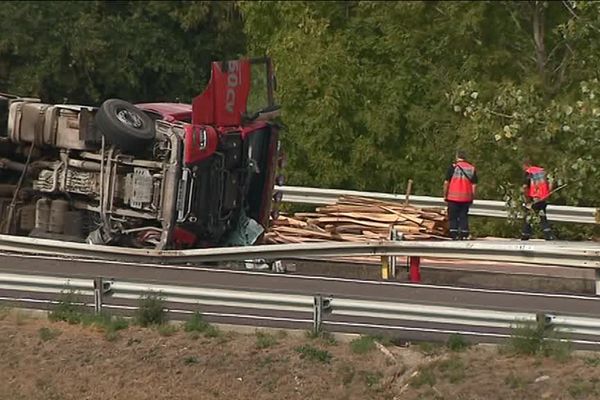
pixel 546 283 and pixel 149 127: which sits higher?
pixel 149 127

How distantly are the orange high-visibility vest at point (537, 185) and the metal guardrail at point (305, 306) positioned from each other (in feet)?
22.9

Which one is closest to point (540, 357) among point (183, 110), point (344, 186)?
point (183, 110)

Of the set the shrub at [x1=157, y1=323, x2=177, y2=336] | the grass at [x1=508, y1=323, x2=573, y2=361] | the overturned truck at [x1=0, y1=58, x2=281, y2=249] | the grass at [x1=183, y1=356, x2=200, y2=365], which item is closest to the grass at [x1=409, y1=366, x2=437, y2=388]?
the grass at [x1=508, y1=323, x2=573, y2=361]

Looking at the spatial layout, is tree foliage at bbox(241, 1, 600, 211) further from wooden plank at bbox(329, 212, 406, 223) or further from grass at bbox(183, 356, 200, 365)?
grass at bbox(183, 356, 200, 365)

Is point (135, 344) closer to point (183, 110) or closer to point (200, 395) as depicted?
point (200, 395)

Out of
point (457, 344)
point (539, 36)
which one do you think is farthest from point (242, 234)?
point (539, 36)

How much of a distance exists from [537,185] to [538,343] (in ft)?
25.0

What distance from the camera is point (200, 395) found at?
9.47 m

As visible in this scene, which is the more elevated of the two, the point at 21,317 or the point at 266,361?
the point at 21,317

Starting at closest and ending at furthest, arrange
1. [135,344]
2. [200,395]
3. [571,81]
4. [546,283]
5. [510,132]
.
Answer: [200,395], [135,344], [510,132], [546,283], [571,81]

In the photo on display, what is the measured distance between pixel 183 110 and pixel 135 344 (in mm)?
5526

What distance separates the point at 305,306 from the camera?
416 inches

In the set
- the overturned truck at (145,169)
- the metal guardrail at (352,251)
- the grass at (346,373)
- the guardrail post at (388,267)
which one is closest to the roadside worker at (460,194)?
the guardrail post at (388,267)

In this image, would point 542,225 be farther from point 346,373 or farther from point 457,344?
point 346,373
